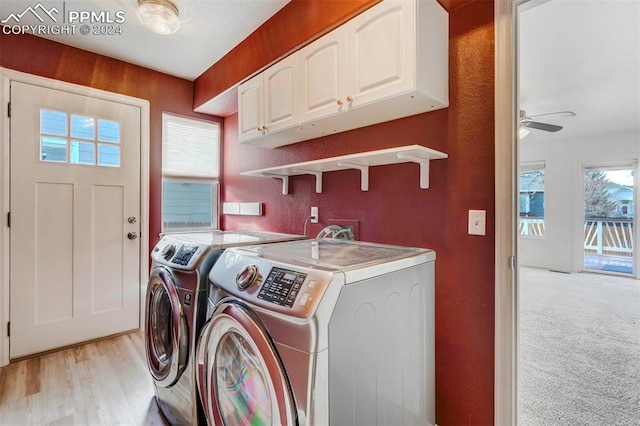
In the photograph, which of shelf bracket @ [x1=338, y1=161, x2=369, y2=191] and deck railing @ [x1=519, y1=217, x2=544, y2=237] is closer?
shelf bracket @ [x1=338, y1=161, x2=369, y2=191]

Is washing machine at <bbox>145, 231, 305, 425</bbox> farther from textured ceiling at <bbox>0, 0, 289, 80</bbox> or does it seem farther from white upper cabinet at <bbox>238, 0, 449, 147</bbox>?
textured ceiling at <bbox>0, 0, 289, 80</bbox>

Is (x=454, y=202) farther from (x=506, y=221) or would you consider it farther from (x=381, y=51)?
(x=381, y=51)

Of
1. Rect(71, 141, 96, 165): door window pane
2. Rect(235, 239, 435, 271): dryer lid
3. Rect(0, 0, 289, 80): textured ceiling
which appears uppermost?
Rect(0, 0, 289, 80): textured ceiling

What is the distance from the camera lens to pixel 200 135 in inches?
134

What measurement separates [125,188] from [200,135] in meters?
0.94

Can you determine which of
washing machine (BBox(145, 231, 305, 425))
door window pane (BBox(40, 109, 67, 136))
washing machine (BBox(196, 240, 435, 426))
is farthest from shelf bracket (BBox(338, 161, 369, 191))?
door window pane (BBox(40, 109, 67, 136))

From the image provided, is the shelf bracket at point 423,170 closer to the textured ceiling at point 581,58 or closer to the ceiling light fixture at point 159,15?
the textured ceiling at point 581,58

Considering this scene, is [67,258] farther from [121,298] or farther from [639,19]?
[639,19]

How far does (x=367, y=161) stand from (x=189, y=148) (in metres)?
2.24

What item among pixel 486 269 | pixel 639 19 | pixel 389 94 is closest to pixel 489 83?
pixel 389 94

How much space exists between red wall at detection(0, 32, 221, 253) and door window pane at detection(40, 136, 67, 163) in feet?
1.67

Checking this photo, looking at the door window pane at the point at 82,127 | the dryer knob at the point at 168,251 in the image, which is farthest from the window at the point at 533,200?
the door window pane at the point at 82,127

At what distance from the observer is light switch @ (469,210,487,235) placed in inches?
56.9

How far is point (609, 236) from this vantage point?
17.7 feet
